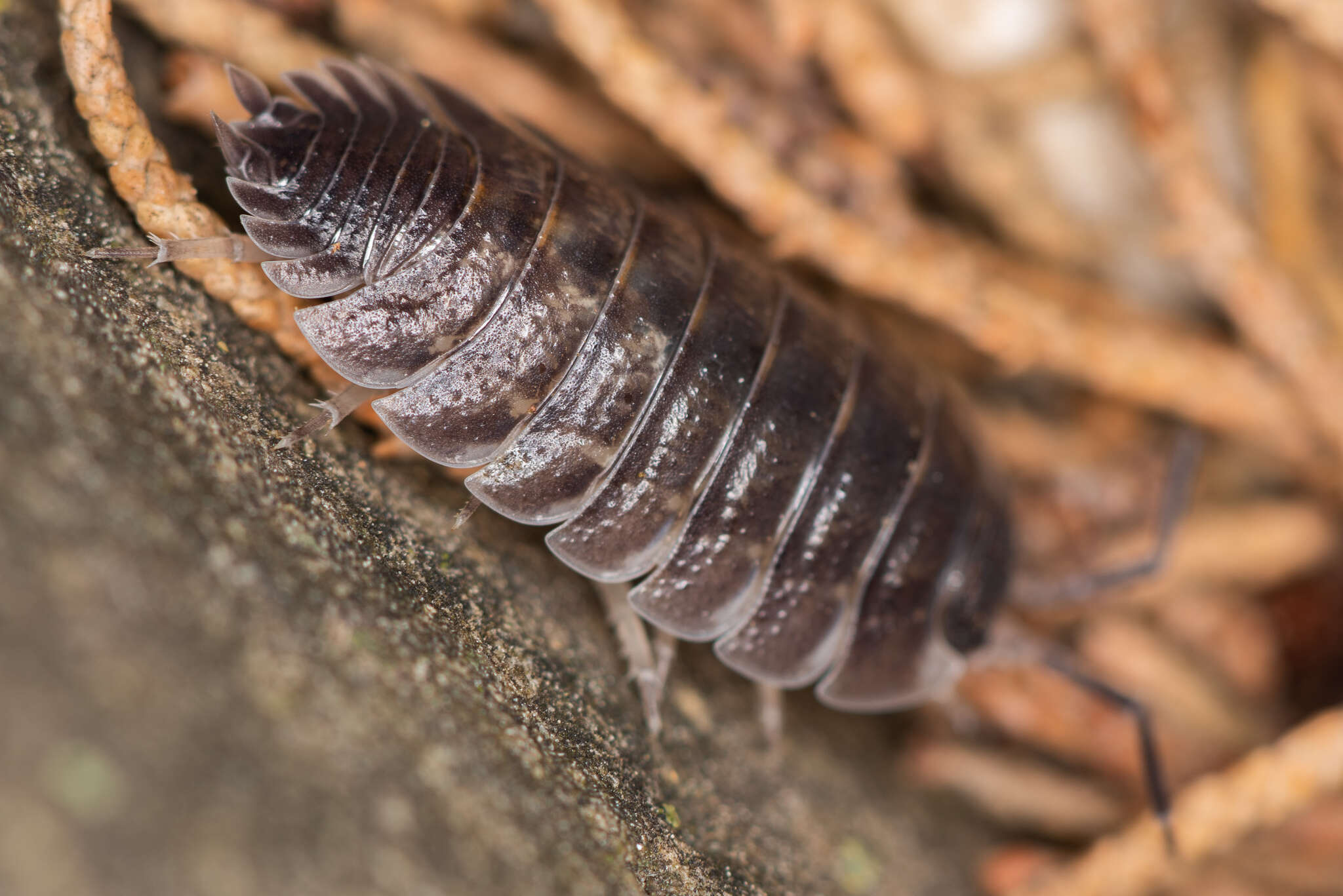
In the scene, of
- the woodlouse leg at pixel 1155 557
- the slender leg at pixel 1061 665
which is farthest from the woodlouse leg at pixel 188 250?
the woodlouse leg at pixel 1155 557

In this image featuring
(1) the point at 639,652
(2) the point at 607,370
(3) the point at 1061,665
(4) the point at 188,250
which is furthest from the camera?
(3) the point at 1061,665

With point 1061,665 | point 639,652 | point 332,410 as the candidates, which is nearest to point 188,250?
point 332,410

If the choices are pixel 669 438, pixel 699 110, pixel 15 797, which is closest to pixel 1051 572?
pixel 669 438

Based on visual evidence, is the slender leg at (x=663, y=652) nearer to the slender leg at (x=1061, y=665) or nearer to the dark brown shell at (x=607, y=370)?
the dark brown shell at (x=607, y=370)

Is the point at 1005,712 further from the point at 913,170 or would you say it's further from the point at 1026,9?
the point at 1026,9

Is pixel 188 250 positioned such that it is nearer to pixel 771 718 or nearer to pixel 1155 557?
pixel 771 718

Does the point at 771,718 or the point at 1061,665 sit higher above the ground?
the point at 1061,665

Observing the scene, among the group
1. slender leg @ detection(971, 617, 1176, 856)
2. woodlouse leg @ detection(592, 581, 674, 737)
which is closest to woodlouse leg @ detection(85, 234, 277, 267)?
woodlouse leg @ detection(592, 581, 674, 737)

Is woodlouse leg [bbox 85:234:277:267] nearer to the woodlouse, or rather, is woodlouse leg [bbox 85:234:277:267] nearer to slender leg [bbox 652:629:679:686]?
the woodlouse
